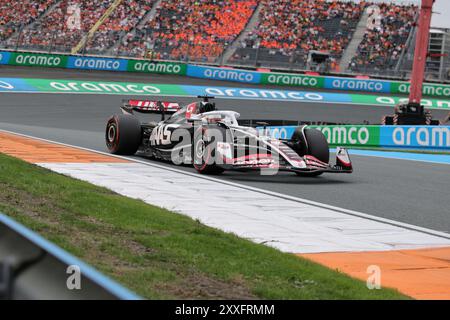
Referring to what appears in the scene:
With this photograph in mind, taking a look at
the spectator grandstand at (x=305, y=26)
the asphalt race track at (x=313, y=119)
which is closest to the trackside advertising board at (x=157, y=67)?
the asphalt race track at (x=313, y=119)

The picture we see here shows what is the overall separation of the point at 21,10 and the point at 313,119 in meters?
20.9

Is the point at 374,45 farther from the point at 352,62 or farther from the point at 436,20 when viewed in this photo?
the point at 436,20

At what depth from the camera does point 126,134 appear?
16.2 meters

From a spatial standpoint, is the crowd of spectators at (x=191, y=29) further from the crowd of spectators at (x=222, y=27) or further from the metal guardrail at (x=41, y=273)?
the metal guardrail at (x=41, y=273)

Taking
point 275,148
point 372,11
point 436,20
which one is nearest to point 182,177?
point 275,148

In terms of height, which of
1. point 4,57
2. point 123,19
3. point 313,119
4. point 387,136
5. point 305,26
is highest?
point 305,26

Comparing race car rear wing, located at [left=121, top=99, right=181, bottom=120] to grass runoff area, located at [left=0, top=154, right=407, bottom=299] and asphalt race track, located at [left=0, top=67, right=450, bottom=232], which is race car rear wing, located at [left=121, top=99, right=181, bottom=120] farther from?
grass runoff area, located at [left=0, top=154, right=407, bottom=299]

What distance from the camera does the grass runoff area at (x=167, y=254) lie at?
18.0ft

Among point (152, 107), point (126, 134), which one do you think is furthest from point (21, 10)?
point (126, 134)

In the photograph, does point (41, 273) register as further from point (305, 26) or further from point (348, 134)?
point (305, 26)

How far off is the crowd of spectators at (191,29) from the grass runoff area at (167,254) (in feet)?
106

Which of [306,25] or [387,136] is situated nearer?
[387,136]

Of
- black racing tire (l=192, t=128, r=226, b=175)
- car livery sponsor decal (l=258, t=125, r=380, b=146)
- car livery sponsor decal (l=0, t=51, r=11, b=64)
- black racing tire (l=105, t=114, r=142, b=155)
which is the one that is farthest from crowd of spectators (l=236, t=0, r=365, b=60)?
black racing tire (l=192, t=128, r=226, b=175)

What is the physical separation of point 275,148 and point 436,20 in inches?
1532
